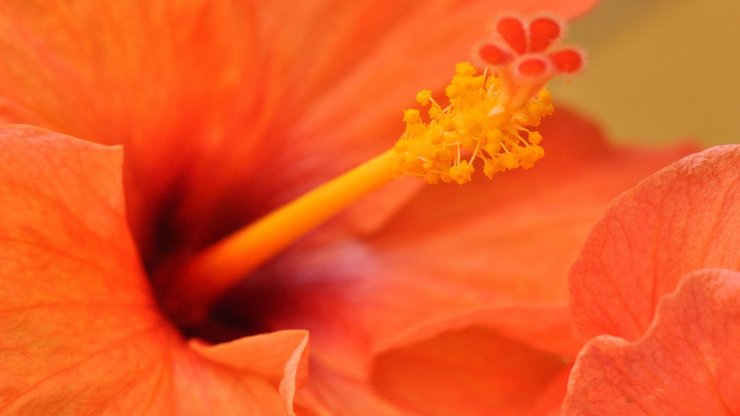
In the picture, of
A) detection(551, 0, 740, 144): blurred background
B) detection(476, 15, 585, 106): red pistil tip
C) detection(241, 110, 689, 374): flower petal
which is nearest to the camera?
detection(476, 15, 585, 106): red pistil tip

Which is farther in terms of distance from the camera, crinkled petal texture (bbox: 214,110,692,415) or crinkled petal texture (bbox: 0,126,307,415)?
crinkled petal texture (bbox: 214,110,692,415)

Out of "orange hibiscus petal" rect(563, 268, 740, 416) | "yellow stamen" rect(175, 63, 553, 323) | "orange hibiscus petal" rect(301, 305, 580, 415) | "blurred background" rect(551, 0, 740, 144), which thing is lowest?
"orange hibiscus petal" rect(301, 305, 580, 415)

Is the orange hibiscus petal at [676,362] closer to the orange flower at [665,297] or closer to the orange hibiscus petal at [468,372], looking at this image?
the orange flower at [665,297]

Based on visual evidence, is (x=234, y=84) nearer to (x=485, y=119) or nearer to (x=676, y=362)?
(x=485, y=119)

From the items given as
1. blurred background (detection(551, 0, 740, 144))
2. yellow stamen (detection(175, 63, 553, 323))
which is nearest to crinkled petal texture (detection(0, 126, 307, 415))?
yellow stamen (detection(175, 63, 553, 323))

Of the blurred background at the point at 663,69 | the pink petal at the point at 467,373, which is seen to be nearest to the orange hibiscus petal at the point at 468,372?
the pink petal at the point at 467,373

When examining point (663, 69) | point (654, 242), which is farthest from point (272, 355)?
point (663, 69)

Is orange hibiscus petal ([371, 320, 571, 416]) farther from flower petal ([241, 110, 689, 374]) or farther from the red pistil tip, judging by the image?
the red pistil tip

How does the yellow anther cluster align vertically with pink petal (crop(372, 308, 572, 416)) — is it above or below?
above
